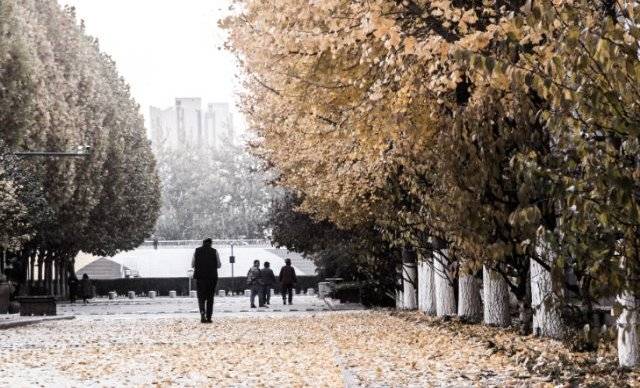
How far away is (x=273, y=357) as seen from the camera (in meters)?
16.0

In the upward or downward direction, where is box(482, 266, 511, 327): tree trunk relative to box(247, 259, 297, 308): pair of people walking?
downward

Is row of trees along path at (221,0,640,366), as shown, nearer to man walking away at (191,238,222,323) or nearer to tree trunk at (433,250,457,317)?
tree trunk at (433,250,457,317)

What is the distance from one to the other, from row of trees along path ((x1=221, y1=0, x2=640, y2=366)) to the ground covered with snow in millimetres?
822

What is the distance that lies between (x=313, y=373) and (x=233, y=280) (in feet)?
227

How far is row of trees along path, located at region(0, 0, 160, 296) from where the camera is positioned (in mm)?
40750

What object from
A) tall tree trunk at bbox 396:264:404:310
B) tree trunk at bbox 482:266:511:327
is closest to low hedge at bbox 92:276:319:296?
tall tree trunk at bbox 396:264:404:310

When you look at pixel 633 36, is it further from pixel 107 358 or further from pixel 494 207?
pixel 107 358

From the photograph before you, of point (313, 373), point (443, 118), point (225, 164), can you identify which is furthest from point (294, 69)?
point (225, 164)

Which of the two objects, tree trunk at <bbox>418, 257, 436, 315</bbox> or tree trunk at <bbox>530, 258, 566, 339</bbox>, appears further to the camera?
tree trunk at <bbox>418, 257, 436, 315</bbox>

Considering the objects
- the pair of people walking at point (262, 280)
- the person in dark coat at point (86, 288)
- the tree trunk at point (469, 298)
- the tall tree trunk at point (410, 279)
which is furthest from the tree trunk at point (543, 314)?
the person in dark coat at point (86, 288)

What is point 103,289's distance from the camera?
81250 mm

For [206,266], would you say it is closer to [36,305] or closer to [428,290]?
[428,290]

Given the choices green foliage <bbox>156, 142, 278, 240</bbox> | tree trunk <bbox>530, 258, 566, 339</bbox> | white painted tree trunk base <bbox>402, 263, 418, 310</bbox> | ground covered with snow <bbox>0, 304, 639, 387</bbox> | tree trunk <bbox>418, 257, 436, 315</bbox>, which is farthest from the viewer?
green foliage <bbox>156, 142, 278, 240</bbox>

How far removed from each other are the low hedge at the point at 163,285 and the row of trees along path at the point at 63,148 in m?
6.67
